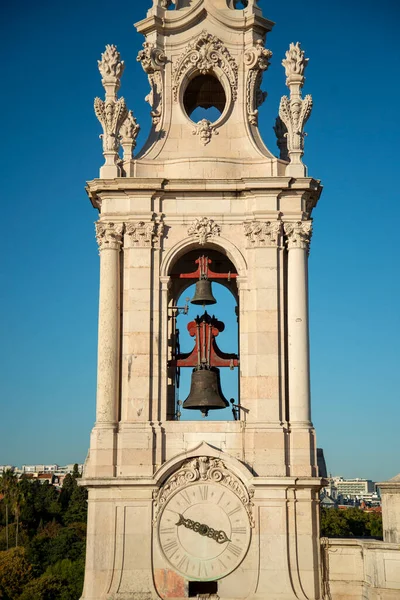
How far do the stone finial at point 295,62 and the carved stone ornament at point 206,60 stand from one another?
4.16ft

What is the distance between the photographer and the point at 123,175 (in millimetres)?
25812

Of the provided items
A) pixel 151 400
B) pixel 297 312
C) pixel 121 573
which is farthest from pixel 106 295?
pixel 121 573

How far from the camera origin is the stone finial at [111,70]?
26.5 metres

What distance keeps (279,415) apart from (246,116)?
24.2 ft

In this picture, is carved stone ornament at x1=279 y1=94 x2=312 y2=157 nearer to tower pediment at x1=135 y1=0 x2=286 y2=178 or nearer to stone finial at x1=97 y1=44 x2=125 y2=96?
tower pediment at x1=135 y1=0 x2=286 y2=178

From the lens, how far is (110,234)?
25219 mm

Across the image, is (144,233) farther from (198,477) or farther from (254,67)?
(198,477)

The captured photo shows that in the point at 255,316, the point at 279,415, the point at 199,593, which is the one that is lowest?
the point at 199,593

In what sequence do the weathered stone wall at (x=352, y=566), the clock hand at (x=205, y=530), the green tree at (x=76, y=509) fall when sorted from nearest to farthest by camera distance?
the weathered stone wall at (x=352, y=566), the clock hand at (x=205, y=530), the green tree at (x=76, y=509)

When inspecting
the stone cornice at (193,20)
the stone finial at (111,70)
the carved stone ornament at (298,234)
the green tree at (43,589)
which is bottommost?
the green tree at (43,589)

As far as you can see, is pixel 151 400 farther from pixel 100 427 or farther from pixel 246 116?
pixel 246 116

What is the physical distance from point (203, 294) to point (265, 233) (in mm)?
2019

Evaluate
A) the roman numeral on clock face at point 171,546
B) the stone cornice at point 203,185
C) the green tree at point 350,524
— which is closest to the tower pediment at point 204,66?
the stone cornice at point 203,185

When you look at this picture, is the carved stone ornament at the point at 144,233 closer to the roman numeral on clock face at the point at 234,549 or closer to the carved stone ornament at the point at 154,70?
the carved stone ornament at the point at 154,70
